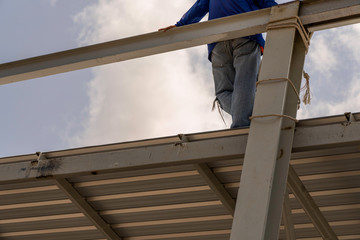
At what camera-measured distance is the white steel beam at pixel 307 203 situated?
4.87 m

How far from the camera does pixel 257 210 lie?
12.4 ft

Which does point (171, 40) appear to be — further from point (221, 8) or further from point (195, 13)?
point (195, 13)

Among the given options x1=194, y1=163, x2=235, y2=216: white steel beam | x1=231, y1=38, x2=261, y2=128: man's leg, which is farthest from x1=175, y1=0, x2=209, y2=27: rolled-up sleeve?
x1=194, y1=163, x2=235, y2=216: white steel beam

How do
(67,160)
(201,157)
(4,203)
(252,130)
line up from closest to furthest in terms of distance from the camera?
(252,130) → (201,157) → (67,160) → (4,203)

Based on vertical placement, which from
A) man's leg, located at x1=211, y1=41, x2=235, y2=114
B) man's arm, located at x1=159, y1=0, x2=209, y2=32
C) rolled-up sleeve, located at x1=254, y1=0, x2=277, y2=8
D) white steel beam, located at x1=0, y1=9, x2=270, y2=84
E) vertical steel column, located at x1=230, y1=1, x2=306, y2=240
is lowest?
vertical steel column, located at x1=230, y1=1, x2=306, y2=240

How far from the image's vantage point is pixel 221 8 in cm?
601

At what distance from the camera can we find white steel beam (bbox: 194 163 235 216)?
17.0 feet

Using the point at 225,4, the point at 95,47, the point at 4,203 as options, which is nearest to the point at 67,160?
the point at 95,47

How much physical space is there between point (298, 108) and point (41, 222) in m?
3.45

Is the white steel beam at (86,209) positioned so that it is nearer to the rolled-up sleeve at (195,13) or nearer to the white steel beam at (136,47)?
the white steel beam at (136,47)

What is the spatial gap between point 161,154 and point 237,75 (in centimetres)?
125

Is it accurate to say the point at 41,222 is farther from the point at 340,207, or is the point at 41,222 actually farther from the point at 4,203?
the point at 340,207

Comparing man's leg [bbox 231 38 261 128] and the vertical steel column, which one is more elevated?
man's leg [bbox 231 38 261 128]

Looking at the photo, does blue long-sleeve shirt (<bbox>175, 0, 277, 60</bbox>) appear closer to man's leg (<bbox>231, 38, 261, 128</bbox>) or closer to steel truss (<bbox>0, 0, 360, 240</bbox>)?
man's leg (<bbox>231, 38, 261, 128</bbox>)
